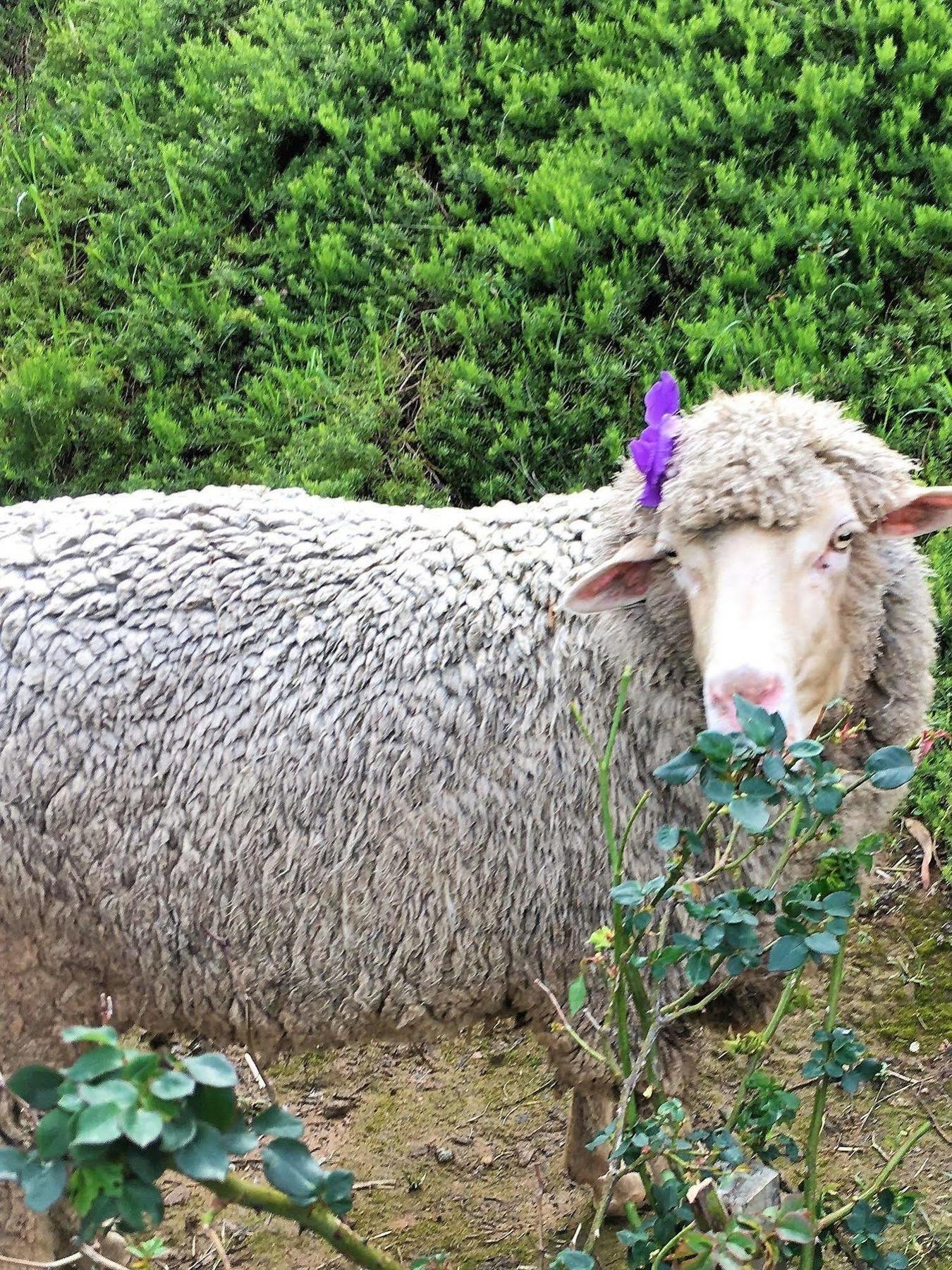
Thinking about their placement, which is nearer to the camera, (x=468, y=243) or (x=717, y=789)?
(x=717, y=789)

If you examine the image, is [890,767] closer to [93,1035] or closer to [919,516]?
[919,516]

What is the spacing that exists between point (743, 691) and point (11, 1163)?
3.85 ft

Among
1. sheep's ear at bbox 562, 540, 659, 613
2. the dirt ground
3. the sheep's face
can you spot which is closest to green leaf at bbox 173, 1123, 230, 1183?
the sheep's face

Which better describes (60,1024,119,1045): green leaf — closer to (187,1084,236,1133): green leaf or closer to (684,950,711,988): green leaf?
(187,1084,236,1133): green leaf

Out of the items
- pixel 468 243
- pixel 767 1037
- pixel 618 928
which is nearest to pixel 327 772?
pixel 618 928

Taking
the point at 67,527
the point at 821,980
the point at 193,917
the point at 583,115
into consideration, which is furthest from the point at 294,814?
the point at 583,115

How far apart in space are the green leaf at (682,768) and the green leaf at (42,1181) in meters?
0.79

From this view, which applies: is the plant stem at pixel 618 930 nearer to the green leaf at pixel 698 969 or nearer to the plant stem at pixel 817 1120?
the green leaf at pixel 698 969

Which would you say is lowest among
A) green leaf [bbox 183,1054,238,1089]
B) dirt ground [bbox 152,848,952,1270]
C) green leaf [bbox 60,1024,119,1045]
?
dirt ground [bbox 152,848,952,1270]

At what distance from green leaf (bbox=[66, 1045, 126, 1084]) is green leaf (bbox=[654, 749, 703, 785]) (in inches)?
28.6

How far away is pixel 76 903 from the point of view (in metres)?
2.33

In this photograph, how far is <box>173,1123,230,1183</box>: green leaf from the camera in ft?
3.09

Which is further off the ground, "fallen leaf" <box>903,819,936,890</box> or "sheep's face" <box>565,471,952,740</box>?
"sheep's face" <box>565,471,952,740</box>

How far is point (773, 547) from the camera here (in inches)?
75.8
